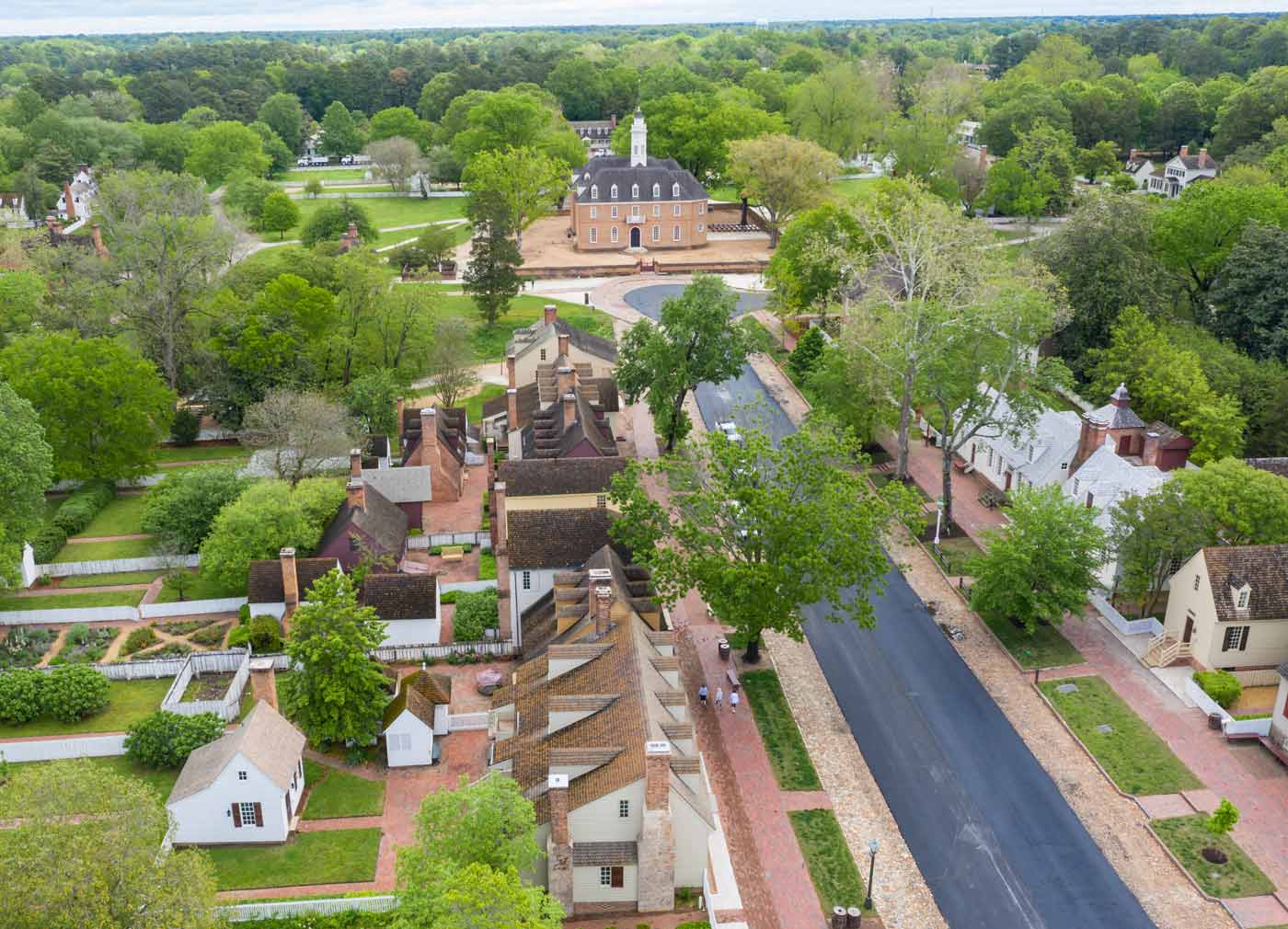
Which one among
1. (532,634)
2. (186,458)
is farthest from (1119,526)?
(186,458)

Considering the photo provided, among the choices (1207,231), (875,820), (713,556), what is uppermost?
(1207,231)

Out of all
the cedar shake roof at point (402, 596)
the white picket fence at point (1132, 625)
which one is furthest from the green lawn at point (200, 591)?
the white picket fence at point (1132, 625)

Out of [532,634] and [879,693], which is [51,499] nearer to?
[532,634]

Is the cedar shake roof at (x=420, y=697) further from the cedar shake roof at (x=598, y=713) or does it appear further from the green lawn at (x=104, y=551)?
the green lawn at (x=104, y=551)

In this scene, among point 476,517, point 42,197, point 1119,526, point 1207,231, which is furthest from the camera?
point 42,197

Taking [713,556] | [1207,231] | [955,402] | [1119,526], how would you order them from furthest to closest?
[1207,231]
[955,402]
[1119,526]
[713,556]

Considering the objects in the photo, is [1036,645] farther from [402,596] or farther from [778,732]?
[402,596]
